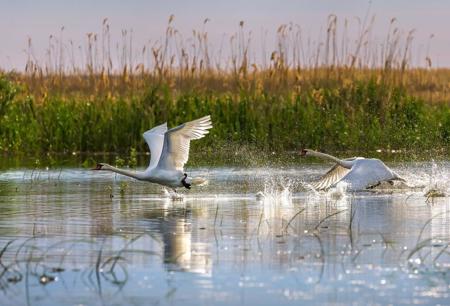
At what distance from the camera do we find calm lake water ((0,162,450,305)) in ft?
33.0

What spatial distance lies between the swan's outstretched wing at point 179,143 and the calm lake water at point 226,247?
0.56m

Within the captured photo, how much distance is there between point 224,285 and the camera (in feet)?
34.0

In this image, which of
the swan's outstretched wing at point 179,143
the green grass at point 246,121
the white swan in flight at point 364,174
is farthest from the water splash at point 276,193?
the green grass at point 246,121

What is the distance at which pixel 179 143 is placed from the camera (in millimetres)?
18078

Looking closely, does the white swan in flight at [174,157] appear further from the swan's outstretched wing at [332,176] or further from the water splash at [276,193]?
the swan's outstretched wing at [332,176]

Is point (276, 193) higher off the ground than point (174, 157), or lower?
lower

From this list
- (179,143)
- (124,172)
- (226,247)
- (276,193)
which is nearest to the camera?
(226,247)

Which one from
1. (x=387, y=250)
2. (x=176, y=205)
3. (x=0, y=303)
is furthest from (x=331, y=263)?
(x=176, y=205)

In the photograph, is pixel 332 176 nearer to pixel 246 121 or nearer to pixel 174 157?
pixel 174 157

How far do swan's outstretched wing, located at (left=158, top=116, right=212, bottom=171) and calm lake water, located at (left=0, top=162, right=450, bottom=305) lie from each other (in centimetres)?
56

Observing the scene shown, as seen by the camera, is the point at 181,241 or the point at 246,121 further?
the point at 246,121

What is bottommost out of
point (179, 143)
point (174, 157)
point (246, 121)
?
point (174, 157)

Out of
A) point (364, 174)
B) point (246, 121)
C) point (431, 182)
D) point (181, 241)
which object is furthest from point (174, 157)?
point (246, 121)

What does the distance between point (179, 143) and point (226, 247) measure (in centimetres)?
578
